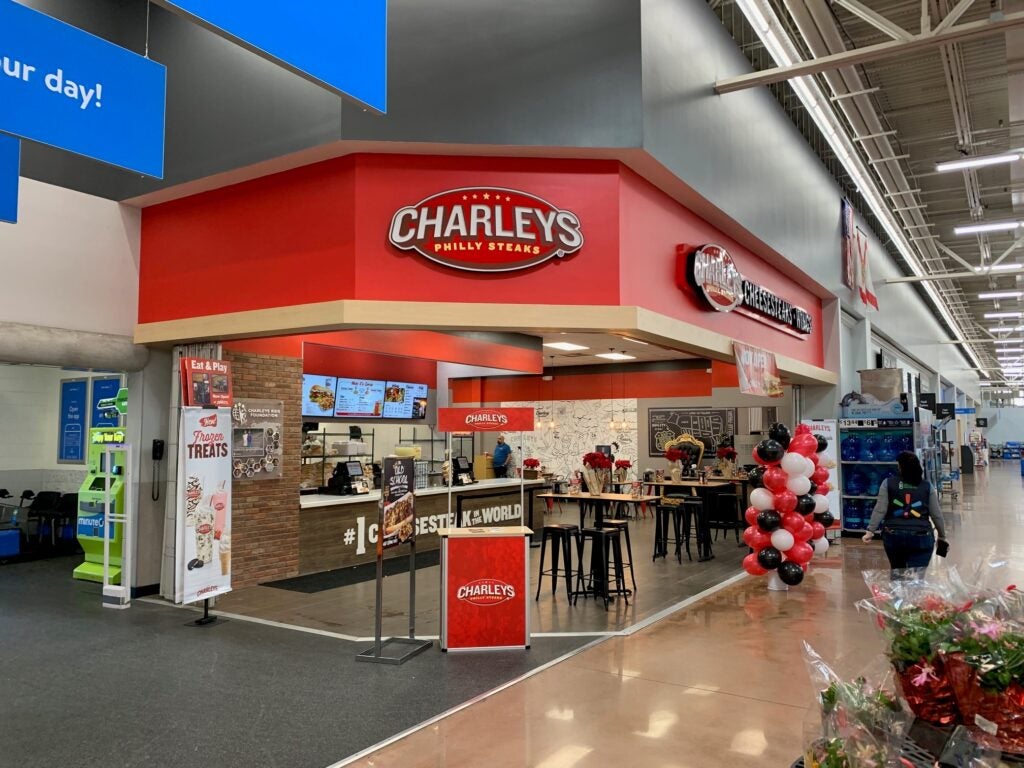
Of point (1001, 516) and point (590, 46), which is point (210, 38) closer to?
point (590, 46)

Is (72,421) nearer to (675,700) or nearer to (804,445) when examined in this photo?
(675,700)

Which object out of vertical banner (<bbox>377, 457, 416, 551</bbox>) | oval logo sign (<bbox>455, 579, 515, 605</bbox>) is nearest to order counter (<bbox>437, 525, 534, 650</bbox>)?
oval logo sign (<bbox>455, 579, 515, 605</bbox>)

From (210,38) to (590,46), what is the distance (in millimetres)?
3524

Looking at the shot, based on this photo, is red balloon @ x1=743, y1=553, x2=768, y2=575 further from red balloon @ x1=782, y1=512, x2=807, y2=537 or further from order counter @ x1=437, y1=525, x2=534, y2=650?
order counter @ x1=437, y1=525, x2=534, y2=650

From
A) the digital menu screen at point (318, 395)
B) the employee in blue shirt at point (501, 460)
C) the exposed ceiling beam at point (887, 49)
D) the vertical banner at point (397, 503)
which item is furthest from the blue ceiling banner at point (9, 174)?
the employee in blue shirt at point (501, 460)

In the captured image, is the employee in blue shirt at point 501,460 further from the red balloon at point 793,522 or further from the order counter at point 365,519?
the red balloon at point 793,522

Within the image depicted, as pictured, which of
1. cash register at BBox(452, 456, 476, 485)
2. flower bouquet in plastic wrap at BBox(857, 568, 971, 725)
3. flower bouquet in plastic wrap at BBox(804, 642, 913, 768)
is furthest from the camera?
cash register at BBox(452, 456, 476, 485)

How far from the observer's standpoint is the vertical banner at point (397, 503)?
5.39 m

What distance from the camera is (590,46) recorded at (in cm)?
593

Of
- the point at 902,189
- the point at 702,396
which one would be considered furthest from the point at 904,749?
the point at 702,396

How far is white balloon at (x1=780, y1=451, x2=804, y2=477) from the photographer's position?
742cm

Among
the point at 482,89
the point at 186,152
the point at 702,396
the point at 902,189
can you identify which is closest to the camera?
the point at 482,89

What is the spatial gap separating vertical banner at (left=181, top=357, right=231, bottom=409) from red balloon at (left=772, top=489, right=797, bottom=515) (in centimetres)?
548

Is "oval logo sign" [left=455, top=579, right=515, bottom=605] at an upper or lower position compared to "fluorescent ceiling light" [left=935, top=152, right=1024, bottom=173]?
lower
